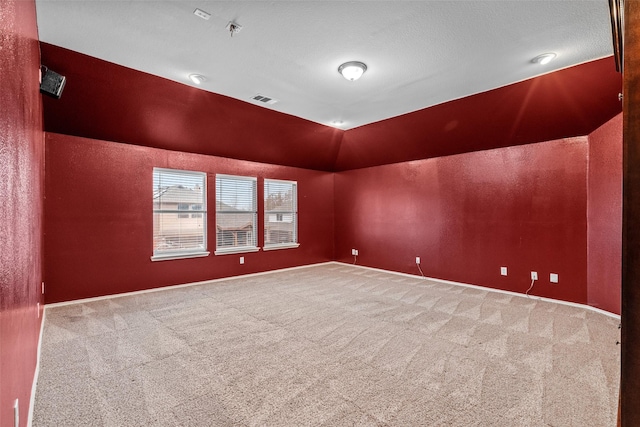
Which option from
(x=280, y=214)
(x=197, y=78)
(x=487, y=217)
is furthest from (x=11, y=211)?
(x=487, y=217)

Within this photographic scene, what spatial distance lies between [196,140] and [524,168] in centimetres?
522

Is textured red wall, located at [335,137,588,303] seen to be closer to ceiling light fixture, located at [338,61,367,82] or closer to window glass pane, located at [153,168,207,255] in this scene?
ceiling light fixture, located at [338,61,367,82]

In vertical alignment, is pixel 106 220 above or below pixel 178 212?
below

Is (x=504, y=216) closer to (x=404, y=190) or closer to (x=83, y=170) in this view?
(x=404, y=190)

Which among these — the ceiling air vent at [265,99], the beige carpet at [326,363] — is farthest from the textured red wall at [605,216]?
the ceiling air vent at [265,99]

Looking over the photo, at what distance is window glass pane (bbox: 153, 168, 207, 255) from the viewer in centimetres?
480

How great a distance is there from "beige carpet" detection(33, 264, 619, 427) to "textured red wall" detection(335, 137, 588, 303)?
672 mm

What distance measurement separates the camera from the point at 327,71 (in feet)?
10.8

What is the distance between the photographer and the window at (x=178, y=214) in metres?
4.80

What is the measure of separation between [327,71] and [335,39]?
2.09ft

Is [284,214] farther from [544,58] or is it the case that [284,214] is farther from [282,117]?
[544,58]

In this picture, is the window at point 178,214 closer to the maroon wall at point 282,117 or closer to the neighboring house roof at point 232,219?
the neighboring house roof at point 232,219

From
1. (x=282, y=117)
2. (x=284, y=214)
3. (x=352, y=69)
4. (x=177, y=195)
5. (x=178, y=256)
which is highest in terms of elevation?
(x=282, y=117)

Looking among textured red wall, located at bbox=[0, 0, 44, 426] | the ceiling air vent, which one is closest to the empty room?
textured red wall, located at bbox=[0, 0, 44, 426]
